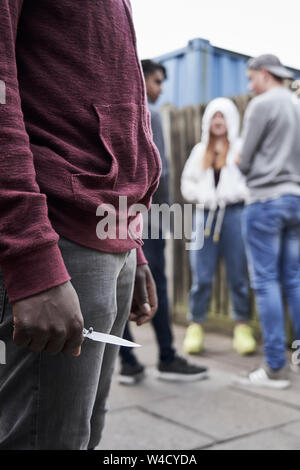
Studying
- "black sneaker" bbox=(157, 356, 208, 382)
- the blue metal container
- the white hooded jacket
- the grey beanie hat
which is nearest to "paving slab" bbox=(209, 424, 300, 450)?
"black sneaker" bbox=(157, 356, 208, 382)

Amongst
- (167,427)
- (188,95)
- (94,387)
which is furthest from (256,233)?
(188,95)

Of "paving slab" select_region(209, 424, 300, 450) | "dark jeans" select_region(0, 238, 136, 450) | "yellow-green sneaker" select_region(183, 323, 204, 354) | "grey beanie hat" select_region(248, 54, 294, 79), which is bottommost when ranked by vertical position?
"yellow-green sneaker" select_region(183, 323, 204, 354)

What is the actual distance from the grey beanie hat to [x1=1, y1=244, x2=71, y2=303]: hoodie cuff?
2992mm

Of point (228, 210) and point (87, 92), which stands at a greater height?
point (87, 92)

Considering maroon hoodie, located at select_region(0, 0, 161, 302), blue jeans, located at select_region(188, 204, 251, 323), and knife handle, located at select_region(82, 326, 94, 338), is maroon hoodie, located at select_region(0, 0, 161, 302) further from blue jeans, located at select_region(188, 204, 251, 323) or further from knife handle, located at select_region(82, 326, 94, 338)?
blue jeans, located at select_region(188, 204, 251, 323)

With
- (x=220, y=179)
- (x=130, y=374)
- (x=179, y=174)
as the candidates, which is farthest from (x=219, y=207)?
(x=130, y=374)

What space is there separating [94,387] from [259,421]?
6.47 feet

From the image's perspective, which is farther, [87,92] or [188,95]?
[188,95]

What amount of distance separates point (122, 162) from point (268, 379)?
2.66 metres

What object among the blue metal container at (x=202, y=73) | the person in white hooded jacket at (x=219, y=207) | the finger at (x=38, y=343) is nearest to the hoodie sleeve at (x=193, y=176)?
the person in white hooded jacket at (x=219, y=207)

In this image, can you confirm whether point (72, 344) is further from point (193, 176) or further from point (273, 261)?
point (193, 176)

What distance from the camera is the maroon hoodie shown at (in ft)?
3.86

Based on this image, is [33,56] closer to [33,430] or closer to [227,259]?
[33,430]

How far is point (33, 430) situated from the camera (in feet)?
4.30
